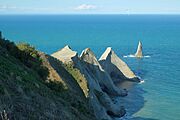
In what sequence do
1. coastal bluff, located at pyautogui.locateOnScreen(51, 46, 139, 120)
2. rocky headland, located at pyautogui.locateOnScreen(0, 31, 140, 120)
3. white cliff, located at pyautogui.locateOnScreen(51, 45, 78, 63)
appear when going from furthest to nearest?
1. white cliff, located at pyautogui.locateOnScreen(51, 45, 78, 63)
2. coastal bluff, located at pyautogui.locateOnScreen(51, 46, 139, 120)
3. rocky headland, located at pyautogui.locateOnScreen(0, 31, 140, 120)

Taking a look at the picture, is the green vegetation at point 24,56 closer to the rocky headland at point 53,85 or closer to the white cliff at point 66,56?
the rocky headland at point 53,85

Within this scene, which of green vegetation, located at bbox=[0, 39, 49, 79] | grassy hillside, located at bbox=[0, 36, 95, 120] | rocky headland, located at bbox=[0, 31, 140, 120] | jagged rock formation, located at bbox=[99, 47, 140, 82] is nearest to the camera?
grassy hillside, located at bbox=[0, 36, 95, 120]

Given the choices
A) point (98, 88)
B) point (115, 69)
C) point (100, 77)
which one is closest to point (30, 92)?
point (98, 88)

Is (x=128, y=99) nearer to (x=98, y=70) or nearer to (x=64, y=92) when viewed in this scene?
(x=98, y=70)

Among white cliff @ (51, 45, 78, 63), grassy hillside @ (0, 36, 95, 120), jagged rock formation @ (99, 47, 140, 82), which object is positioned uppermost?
grassy hillside @ (0, 36, 95, 120)

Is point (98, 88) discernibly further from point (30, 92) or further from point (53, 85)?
point (30, 92)

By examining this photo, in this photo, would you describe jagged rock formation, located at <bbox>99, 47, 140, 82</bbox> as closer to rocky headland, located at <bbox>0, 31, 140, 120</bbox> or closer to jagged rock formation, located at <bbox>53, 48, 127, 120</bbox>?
rocky headland, located at <bbox>0, 31, 140, 120</bbox>

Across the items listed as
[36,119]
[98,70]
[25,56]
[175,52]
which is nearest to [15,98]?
[36,119]

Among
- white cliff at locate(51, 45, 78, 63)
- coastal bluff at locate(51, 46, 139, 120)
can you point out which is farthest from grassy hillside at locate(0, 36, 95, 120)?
white cliff at locate(51, 45, 78, 63)
